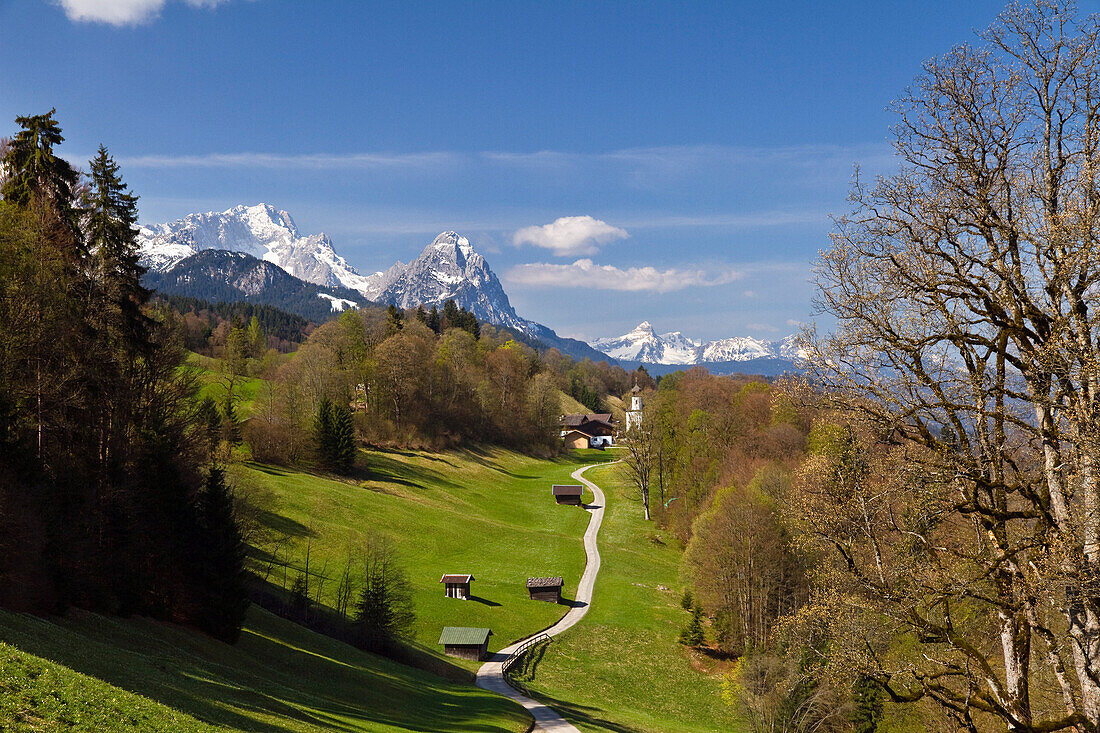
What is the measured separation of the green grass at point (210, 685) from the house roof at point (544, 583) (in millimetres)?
18702

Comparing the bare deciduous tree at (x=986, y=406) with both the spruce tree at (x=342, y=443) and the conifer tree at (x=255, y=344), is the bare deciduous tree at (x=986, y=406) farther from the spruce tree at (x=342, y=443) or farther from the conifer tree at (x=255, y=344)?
the conifer tree at (x=255, y=344)

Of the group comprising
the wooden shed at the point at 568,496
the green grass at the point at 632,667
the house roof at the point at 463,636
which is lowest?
the green grass at the point at 632,667

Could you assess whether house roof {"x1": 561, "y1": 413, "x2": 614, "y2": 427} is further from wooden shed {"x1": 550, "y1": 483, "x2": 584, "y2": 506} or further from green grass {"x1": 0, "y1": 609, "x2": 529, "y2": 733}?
green grass {"x1": 0, "y1": 609, "x2": 529, "y2": 733}

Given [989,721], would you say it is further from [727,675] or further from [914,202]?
[727,675]

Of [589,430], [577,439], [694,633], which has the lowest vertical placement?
[694,633]

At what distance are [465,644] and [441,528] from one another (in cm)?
2361

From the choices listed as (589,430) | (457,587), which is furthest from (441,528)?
(589,430)

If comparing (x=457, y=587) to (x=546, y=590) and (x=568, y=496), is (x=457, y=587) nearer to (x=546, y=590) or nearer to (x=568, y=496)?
(x=546, y=590)

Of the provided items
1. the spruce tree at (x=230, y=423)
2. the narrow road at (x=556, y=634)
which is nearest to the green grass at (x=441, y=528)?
the narrow road at (x=556, y=634)

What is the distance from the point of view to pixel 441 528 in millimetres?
64625

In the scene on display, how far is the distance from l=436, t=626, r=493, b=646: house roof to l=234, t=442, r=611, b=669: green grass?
3.68ft

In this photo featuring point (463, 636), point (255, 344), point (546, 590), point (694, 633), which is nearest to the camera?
point (463, 636)

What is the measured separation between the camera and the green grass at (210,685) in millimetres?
12875

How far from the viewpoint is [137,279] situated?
33312 millimetres
